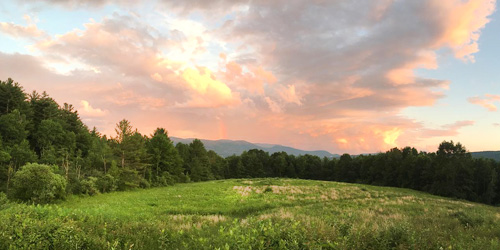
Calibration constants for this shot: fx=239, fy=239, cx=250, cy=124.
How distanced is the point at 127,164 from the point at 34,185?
72.8 ft

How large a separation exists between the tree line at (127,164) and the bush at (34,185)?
0.26ft

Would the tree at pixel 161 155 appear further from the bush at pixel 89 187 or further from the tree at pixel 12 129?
the bush at pixel 89 187

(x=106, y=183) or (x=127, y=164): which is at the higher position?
(x=127, y=164)

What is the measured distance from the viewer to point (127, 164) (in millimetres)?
46094

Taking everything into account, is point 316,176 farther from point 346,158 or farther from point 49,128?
point 49,128

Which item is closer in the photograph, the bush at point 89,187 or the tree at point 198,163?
the bush at point 89,187

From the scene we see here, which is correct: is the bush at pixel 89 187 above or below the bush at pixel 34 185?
below

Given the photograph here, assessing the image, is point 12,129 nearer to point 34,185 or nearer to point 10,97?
point 10,97

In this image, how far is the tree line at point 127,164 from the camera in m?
32.3

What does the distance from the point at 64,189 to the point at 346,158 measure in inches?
4138

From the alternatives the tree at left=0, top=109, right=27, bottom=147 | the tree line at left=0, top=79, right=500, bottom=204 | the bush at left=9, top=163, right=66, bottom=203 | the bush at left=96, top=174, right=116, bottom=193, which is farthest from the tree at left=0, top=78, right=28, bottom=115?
the bush at left=9, top=163, right=66, bottom=203

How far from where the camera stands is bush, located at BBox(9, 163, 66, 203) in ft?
78.3

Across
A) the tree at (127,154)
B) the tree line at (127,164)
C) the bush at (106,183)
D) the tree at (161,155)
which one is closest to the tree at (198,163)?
the tree line at (127,164)

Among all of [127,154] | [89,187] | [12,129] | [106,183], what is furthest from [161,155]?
[89,187]
